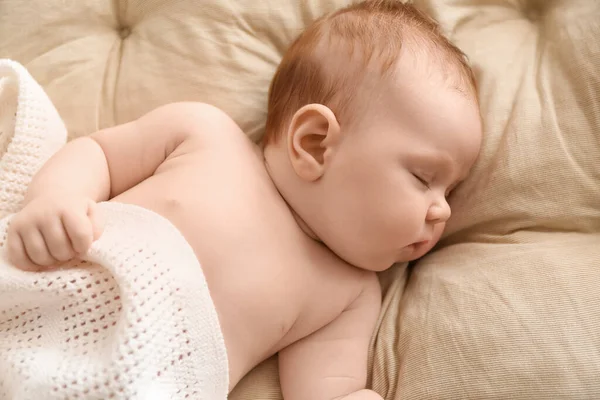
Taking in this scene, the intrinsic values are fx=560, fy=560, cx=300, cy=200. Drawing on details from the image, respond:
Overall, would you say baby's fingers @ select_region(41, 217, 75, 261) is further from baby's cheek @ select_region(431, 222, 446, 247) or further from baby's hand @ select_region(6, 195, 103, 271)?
baby's cheek @ select_region(431, 222, 446, 247)

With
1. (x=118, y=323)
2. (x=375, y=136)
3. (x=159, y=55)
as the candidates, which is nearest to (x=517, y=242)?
(x=375, y=136)

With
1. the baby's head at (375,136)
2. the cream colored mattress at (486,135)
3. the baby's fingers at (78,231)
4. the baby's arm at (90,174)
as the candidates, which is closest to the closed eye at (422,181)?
the baby's head at (375,136)

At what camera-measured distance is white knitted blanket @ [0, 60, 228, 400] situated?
0.66m

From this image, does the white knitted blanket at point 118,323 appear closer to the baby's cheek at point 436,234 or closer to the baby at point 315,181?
the baby at point 315,181

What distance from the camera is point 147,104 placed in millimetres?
1059

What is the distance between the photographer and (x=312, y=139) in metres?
0.89

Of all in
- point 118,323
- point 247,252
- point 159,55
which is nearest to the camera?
point 118,323

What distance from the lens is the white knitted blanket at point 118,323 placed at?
664 millimetres

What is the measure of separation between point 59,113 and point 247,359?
60 cm

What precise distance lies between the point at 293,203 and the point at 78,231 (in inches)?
13.6

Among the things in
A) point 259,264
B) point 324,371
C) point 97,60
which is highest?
point 97,60

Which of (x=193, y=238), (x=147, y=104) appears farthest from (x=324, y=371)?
(x=147, y=104)

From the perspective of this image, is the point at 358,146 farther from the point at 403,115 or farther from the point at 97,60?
the point at 97,60

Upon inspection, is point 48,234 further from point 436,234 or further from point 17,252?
point 436,234
